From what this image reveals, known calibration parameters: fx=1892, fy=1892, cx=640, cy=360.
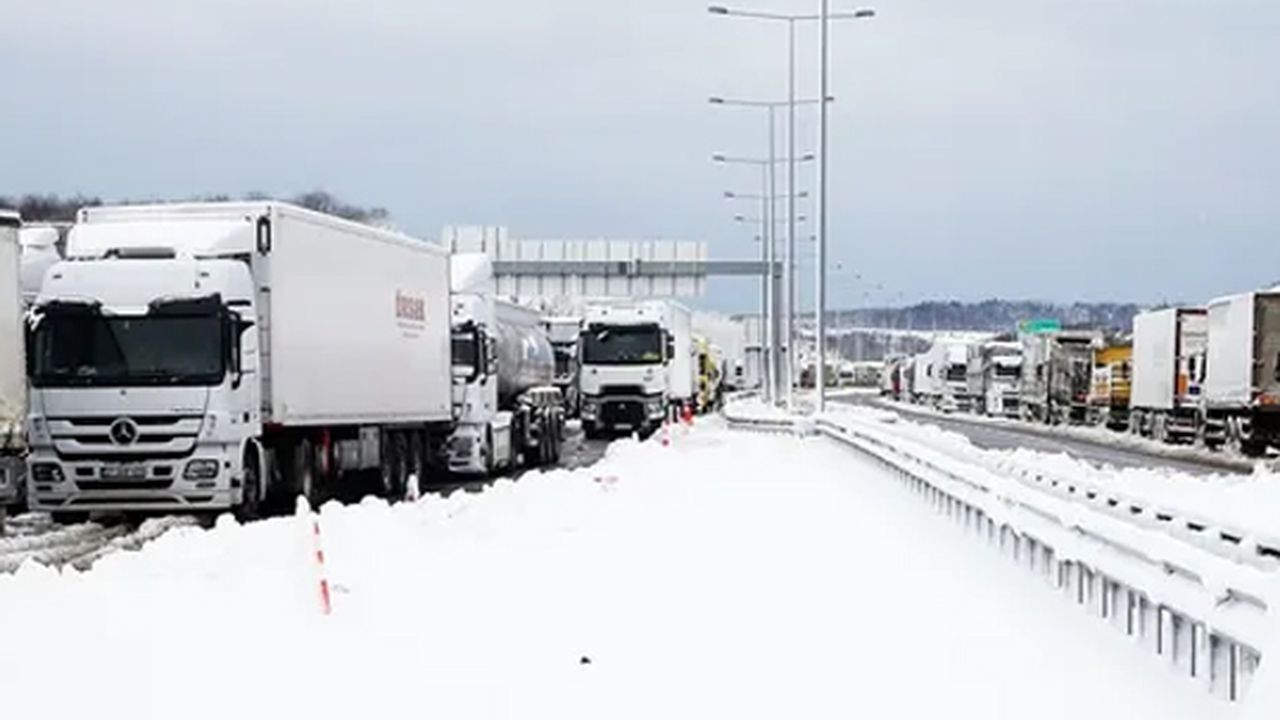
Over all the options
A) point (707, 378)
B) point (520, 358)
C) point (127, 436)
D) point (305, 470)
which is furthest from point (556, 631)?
point (707, 378)

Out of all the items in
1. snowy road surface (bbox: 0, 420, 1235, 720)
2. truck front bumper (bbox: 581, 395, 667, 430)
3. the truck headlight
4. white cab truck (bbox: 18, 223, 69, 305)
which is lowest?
truck front bumper (bbox: 581, 395, 667, 430)

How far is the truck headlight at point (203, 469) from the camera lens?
2209 cm

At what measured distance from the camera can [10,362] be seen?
20.1m

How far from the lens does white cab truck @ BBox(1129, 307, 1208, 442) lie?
54.6 m

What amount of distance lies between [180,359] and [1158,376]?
41.7m

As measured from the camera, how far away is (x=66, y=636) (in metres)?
10.4

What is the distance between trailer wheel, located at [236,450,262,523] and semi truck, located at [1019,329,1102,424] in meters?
55.1

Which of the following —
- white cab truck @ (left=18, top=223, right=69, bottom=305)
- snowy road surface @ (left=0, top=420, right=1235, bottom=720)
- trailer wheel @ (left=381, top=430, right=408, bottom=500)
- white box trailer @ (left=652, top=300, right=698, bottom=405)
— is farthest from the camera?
white box trailer @ (left=652, top=300, right=698, bottom=405)

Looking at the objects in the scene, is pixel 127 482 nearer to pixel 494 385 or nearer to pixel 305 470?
pixel 305 470

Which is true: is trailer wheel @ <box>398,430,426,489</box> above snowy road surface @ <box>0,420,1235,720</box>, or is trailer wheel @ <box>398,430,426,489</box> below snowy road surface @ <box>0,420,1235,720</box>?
below

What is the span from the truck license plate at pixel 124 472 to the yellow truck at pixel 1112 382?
4899 centimetres

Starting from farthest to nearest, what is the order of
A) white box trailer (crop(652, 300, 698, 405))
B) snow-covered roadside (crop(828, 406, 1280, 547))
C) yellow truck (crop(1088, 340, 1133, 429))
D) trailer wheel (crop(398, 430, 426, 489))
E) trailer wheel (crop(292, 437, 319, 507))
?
→ yellow truck (crop(1088, 340, 1133, 429)), white box trailer (crop(652, 300, 698, 405)), trailer wheel (crop(398, 430, 426, 489)), trailer wheel (crop(292, 437, 319, 507)), snow-covered roadside (crop(828, 406, 1280, 547))

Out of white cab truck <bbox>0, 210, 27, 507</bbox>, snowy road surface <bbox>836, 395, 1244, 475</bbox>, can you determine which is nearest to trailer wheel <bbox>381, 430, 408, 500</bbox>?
white cab truck <bbox>0, 210, 27, 507</bbox>

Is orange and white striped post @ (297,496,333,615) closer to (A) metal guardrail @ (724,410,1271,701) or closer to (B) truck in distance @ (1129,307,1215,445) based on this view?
(A) metal guardrail @ (724,410,1271,701)
